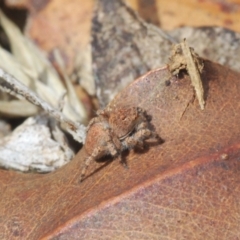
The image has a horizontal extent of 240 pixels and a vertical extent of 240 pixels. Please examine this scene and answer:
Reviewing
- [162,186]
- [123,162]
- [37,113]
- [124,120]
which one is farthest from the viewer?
[37,113]

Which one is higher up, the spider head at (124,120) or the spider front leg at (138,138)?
the spider head at (124,120)

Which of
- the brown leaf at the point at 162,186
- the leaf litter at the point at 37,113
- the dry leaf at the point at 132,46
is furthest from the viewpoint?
the dry leaf at the point at 132,46

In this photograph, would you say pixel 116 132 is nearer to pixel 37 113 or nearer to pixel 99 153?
pixel 99 153

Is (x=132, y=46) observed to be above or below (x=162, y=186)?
above

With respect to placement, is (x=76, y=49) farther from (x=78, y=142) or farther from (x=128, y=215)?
(x=128, y=215)

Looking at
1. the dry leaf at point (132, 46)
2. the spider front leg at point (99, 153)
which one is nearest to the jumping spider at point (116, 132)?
the spider front leg at point (99, 153)

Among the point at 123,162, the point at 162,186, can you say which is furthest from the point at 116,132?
the point at 162,186

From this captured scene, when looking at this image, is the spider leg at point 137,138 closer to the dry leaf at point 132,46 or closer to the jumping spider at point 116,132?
the jumping spider at point 116,132
